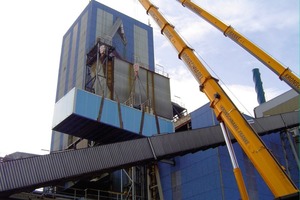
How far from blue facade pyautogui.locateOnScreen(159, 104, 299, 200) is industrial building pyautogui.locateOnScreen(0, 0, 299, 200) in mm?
88

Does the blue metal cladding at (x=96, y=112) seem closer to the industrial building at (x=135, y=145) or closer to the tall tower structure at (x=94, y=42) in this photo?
the industrial building at (x=135, y=145)

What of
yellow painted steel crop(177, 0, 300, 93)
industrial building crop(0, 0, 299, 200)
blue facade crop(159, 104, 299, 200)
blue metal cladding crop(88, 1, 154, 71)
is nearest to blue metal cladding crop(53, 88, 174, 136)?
industrial building crop(0, 0, 299, 200)

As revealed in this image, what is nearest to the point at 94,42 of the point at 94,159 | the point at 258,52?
the point at 94,159

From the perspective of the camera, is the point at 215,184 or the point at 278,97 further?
the point at 278,97

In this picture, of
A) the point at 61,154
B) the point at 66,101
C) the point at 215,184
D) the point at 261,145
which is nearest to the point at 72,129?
the point at 66,101

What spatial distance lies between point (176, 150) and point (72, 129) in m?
12.1

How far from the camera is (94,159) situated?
24062mm

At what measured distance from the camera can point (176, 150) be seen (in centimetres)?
2708

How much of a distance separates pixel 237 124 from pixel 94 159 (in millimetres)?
10599

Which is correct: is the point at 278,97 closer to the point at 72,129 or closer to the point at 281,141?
the point at 281,141

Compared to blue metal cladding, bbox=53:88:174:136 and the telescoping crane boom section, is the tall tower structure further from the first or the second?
the telescoping crane boom section

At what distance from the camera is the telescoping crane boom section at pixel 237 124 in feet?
52.6

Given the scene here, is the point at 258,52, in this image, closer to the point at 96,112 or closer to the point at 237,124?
the point at 237,124

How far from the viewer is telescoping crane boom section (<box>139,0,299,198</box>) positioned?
16047 millimetres
